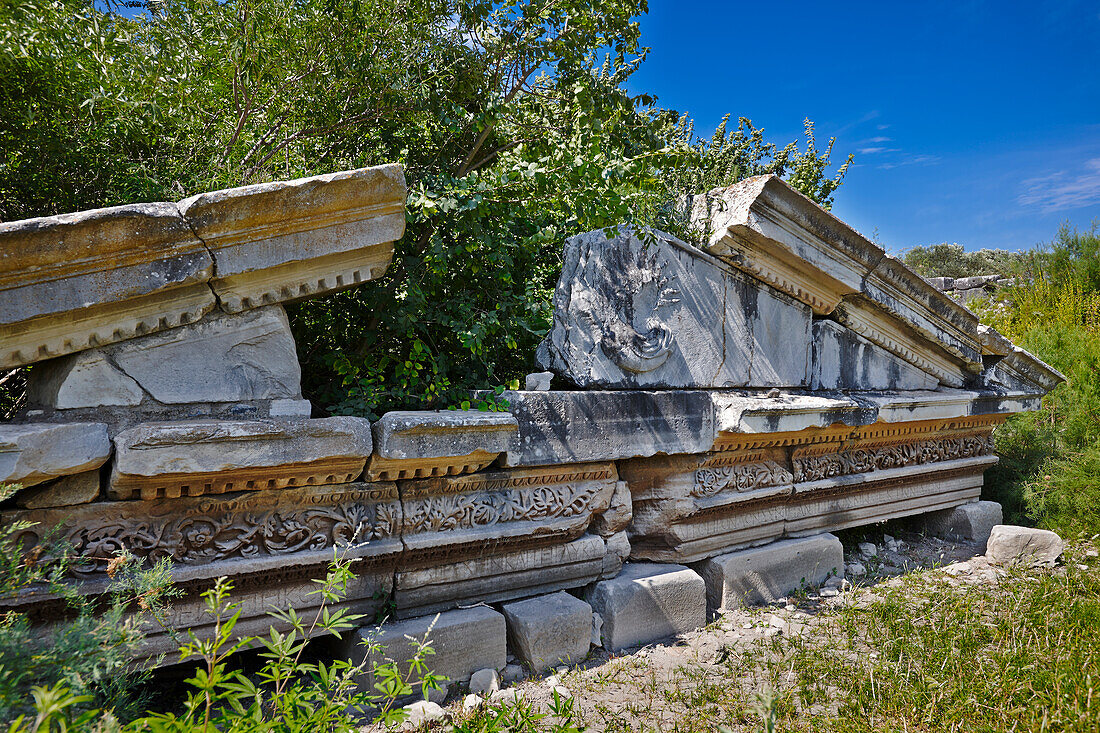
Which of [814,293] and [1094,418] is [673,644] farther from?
[1094,418]

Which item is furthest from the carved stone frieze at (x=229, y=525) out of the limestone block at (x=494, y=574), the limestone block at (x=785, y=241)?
the limestone block at (x=785, y=241)

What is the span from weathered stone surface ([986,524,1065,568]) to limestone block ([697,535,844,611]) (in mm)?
1359

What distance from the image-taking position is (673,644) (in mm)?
3115

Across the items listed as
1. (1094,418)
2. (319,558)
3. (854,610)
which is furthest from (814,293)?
(1094,418)

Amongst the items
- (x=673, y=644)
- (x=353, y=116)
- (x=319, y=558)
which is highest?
(x=353, y=116)

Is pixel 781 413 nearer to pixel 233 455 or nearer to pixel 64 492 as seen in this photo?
pixel 233 455

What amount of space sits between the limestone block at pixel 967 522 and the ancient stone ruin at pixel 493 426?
0.70m

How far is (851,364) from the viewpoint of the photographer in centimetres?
415

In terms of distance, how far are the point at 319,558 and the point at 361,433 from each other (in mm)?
522

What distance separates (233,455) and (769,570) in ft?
9.96

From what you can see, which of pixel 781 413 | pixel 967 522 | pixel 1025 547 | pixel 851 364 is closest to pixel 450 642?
pixel 781 413

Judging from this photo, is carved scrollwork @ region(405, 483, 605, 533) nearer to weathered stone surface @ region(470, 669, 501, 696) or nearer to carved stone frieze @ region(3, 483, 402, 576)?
carved stone frieze @ region(3, 483, 402, 576)

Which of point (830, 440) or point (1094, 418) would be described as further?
point (1094, 418)

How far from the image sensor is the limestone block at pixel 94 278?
1.88m
